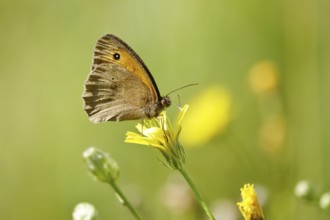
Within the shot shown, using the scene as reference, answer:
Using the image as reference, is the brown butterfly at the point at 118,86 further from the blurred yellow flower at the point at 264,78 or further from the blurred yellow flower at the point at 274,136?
the blurred yellow flower at the point at 264,78

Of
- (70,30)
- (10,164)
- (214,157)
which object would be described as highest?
(70,30)

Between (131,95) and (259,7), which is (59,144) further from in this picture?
(131,95)

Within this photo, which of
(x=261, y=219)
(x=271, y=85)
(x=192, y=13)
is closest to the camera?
(x=261, y=219)

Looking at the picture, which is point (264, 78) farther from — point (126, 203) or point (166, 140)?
point (126, 203)

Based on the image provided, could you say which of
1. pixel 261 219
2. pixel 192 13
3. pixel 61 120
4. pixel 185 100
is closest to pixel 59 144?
pixel 61 120

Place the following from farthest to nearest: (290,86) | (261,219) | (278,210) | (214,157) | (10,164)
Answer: (10,164), (214,157), (290,86), (278,210), (261,219)

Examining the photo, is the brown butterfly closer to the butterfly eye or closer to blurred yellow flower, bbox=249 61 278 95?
the butterfly eye

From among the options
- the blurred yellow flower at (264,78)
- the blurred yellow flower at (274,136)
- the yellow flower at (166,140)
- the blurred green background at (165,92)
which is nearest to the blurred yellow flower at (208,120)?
the blurred green background at (165,92)

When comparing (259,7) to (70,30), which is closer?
(259,7)
